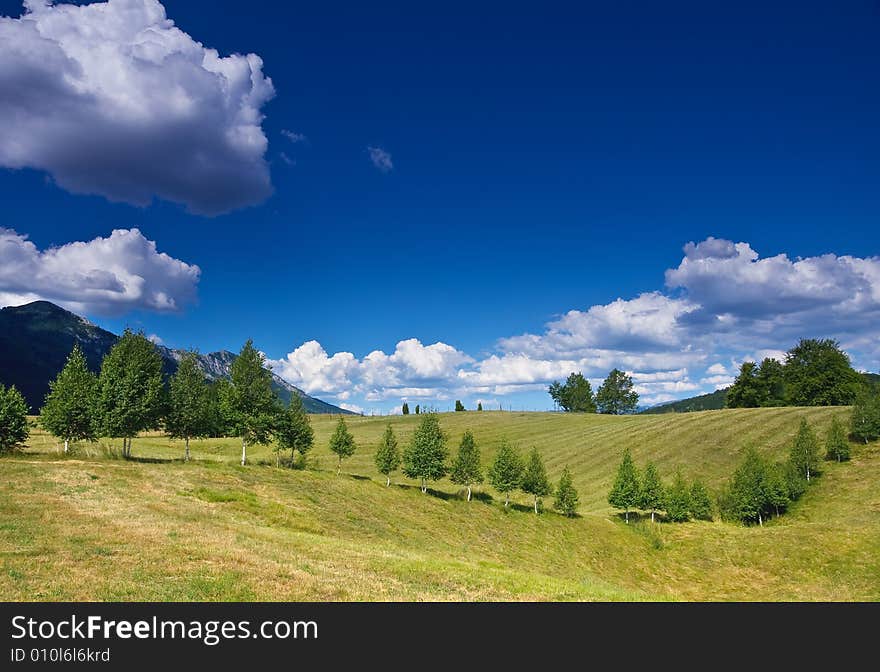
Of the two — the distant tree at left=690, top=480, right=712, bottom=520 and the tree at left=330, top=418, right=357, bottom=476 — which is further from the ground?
the tree at left=330, top=418, right=357, bottom=476

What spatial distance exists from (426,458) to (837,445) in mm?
71399

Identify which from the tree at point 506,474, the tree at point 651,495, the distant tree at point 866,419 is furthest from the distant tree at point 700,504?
the distant tree at point 866,419

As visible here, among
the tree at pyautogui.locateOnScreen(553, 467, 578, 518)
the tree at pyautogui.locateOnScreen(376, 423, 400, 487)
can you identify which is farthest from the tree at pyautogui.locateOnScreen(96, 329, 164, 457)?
the tree at pyautogui.locateOnScreen(553, 467, 578, 518)

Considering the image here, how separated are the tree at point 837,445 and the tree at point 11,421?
120518 millimetres

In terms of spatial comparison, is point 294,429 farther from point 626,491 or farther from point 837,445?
point 837,445

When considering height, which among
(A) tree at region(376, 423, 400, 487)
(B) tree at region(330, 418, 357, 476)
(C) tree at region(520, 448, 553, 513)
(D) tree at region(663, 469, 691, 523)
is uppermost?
(B) tree at region(330, 418, 357, 476)

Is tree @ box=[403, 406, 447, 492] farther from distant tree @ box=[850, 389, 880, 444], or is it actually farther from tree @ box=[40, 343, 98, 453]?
distant tree @ box=[850, 389, 880, 444]

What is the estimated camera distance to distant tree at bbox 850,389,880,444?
92250 millimetres

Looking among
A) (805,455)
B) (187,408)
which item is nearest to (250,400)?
(187,408)

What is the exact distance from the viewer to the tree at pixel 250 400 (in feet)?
241

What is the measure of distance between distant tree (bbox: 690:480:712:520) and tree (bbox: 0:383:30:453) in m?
90.9

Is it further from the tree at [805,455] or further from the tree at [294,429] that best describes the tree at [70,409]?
the tree at [805,455]

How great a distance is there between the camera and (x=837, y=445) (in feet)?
287
